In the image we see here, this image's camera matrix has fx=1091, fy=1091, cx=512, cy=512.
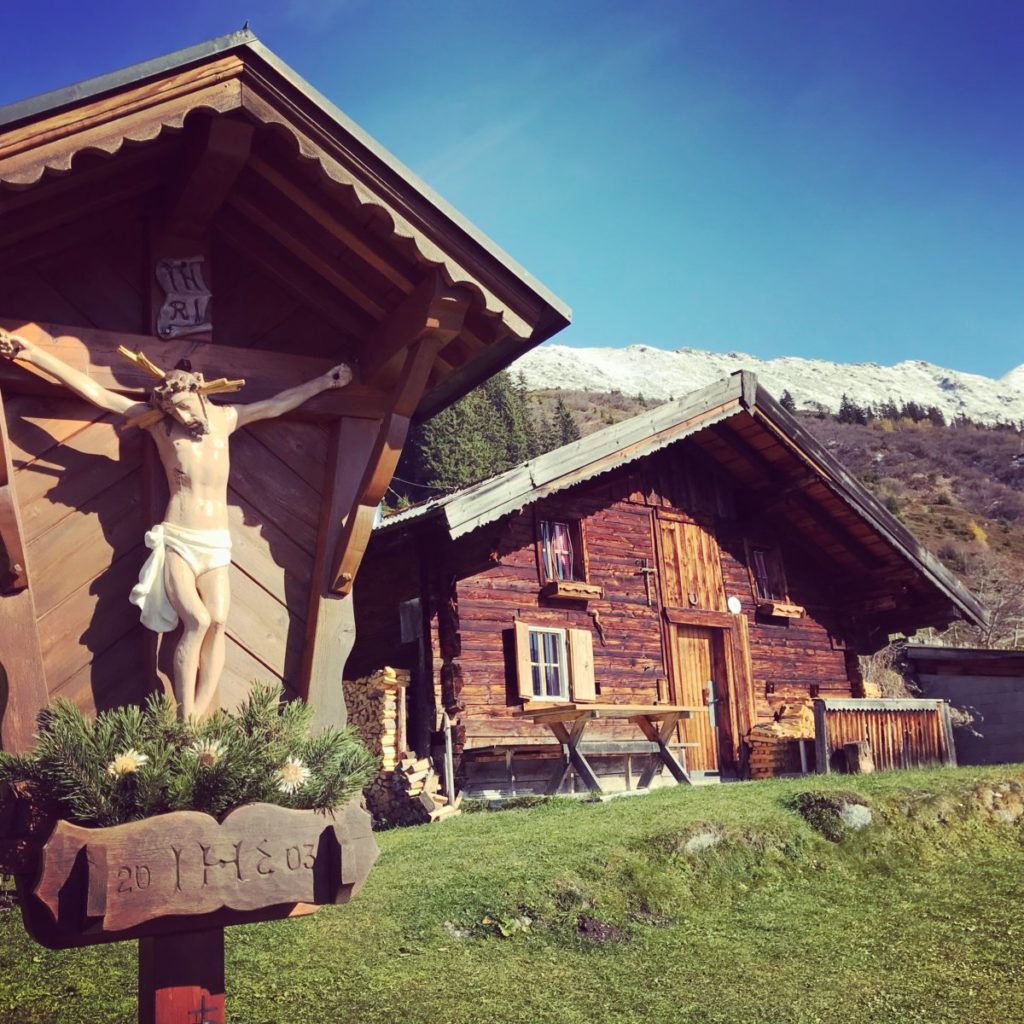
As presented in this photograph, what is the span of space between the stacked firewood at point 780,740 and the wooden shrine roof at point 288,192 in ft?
42.2

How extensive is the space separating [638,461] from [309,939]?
1158cm

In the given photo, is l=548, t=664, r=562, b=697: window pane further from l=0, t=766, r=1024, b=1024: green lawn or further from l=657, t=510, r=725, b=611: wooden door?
l=0, t=766, r=1024, b=1024: green lawn

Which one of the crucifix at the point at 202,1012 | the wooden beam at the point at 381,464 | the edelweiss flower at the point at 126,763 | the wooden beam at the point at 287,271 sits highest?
→ the wooden beam at the point at 287,271

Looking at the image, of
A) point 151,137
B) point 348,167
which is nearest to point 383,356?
point 348,167

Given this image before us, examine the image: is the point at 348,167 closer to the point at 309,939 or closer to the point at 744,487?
the point at 309,939

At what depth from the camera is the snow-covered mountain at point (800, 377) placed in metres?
151

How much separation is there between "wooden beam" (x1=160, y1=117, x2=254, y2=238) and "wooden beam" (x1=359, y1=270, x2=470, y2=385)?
0.94 metres

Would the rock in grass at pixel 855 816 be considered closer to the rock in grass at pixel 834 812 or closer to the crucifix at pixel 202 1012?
the rock in grass at pixel 834 812

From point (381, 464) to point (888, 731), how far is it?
11961 mm

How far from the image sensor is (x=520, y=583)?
1614cm

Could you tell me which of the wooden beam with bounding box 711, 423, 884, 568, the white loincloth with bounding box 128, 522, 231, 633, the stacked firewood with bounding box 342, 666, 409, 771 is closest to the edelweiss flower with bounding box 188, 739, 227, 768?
the white loincloth with bounding box 128, 522, 231, 633

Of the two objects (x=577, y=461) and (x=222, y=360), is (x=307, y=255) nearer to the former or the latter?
(x=222, y=360)

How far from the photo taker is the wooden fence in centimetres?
1445

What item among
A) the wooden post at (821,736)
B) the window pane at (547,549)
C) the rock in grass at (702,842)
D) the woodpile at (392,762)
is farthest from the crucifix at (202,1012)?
the window pane at (547,549)
